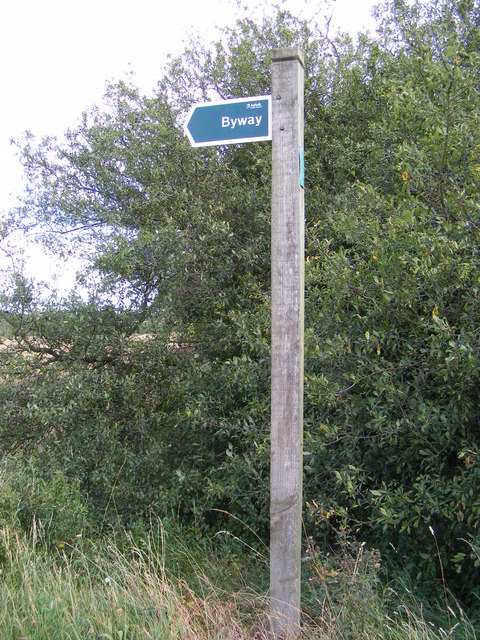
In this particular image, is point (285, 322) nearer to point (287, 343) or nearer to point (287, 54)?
point (287, 343)

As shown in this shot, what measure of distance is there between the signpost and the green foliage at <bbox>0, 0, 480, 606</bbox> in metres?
0.78

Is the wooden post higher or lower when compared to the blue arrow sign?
lower

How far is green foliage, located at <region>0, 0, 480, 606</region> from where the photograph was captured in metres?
4.02

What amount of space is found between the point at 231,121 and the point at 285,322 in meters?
1.09

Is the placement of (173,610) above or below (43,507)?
below

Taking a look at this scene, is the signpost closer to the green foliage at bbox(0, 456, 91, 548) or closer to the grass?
the grass

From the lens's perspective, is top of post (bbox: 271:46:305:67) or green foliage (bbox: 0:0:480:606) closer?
top of post (bbox: 271:46:305:67)

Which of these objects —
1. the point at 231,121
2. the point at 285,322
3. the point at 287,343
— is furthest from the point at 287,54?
the point at 287,343

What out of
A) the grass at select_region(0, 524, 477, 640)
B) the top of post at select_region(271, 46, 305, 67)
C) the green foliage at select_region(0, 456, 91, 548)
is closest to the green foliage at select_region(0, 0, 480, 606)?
the green foliage at select_region(0, 456, 91, 548)

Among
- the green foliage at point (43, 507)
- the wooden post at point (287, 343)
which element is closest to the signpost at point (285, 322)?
the wooden post at point (287, 343)

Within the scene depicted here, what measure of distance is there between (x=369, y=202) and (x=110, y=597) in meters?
3.12

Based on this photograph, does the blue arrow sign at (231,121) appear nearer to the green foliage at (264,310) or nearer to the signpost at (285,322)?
the signpost at (285,322)

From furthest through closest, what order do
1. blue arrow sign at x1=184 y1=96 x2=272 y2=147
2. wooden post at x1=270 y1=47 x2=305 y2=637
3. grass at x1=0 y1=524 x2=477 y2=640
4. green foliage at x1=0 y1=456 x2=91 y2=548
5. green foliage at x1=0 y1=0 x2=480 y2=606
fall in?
green foliage at x1=0 y1=456 x2=91 y2=548
green foliage at x1=0 y1=0 x2=480 y2=606
blue arrow sign at x1=184 y1=96 x2=272 y2=147
wooden post at x1=270 y1=47 x2=305 y2=637
grass at x1=0 y1=524 x2=477 y2=640

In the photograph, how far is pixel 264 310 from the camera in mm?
5645
